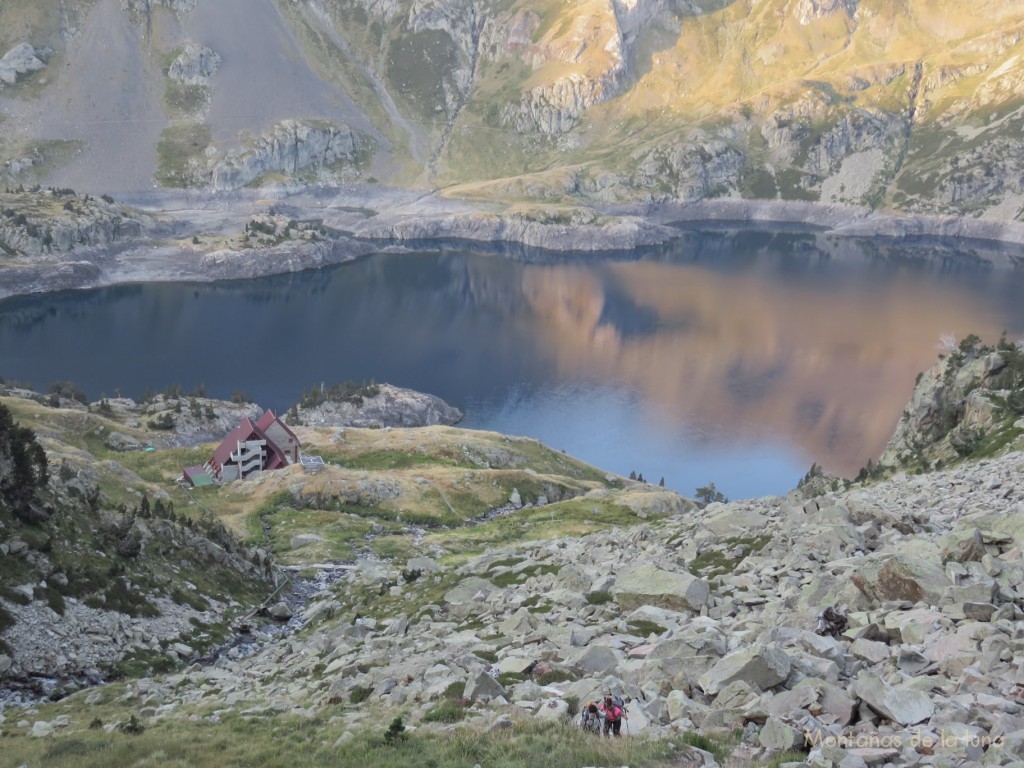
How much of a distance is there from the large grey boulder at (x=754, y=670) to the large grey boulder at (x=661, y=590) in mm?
8282

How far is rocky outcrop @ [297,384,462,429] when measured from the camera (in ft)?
487

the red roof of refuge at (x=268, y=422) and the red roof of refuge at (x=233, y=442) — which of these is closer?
the red roof of refuge at (x=233, y=442)

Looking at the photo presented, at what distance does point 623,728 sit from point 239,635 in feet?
99.9

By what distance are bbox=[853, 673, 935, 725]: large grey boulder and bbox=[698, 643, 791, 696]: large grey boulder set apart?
2533 millimetres

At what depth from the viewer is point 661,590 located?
30.6m

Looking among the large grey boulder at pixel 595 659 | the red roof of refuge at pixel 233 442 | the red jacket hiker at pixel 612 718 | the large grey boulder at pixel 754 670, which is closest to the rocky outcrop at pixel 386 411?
the red roof of refuge at pixel 233 442

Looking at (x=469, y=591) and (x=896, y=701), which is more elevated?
(x=896, y=701)

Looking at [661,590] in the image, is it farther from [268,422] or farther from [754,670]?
[268,422]

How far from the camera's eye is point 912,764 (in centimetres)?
1545

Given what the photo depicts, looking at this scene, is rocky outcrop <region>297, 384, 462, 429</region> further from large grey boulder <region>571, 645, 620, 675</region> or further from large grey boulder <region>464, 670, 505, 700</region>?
large grey boulder <region>464, 670, 505, 700</region>

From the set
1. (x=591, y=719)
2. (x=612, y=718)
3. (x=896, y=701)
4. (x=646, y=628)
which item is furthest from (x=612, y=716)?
(x=646, y=628)

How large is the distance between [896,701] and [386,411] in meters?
142

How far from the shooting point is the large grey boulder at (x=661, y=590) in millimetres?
29812

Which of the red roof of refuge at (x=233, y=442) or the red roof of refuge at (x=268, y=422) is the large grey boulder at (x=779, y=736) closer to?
the red roof of refuge at (x=233, y=442)
